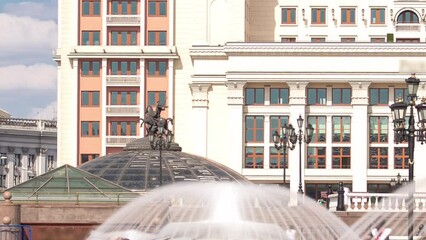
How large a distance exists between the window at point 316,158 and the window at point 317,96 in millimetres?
3491

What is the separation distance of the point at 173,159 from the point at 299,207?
26.0 meters

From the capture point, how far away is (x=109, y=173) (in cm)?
5016

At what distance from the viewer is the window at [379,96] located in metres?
85.5

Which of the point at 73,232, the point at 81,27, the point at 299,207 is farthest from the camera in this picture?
the point at 81,27

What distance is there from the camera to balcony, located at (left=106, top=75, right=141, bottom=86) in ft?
294

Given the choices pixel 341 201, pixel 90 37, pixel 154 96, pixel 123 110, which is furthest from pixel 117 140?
pixel 341 201

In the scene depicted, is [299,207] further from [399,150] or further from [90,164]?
[399,150]

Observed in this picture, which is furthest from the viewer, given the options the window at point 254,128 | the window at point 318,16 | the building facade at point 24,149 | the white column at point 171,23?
the building facade at point 24,149

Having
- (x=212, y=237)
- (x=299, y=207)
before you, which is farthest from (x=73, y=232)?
(x=212, y=237)

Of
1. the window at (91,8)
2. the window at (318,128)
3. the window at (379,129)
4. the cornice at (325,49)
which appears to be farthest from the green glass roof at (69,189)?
the window at (91,8)

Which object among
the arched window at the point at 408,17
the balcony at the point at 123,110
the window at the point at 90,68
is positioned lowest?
Result: the balcony at the point at 123,110

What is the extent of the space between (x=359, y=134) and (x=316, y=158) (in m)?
3.44

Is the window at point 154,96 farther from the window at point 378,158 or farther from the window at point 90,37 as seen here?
the window at point 378,158

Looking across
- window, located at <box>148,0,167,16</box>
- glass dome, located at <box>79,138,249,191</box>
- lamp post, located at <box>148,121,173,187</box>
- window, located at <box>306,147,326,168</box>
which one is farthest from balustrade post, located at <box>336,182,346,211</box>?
window, located at <box>148,0,167,16</box>
